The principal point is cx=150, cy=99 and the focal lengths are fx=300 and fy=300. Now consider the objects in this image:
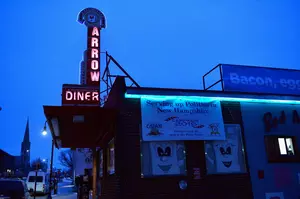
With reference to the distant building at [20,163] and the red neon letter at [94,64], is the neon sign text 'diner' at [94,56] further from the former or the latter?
the distant building at [20,163]

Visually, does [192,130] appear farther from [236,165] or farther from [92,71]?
[92,71]

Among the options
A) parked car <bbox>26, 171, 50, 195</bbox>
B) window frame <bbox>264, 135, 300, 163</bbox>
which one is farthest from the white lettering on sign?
parked car <bbox>26, 171, 50, 195</bbox>

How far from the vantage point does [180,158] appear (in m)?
11.1

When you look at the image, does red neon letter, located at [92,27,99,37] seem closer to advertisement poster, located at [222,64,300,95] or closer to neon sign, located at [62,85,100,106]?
neon sign, located at [62,85,100,106]

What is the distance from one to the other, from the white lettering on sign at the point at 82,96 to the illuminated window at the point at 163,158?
2.81 m

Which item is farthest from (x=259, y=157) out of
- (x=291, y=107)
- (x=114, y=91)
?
(x=114, y=91)

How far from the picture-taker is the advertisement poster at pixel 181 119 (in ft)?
36.0

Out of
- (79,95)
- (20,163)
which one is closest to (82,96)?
(79,95)

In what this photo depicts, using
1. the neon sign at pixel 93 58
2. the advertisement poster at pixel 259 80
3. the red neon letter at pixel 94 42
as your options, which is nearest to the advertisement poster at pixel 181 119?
the advertisement poster at pixel 259 80

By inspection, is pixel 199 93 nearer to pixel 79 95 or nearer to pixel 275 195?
pixel 79 95

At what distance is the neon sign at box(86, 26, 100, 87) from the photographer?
49.7 ft

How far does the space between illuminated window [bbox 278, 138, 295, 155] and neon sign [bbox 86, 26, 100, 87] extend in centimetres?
861

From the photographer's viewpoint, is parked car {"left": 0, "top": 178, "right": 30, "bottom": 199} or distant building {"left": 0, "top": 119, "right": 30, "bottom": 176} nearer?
parked car {"left": 0, "top": 178, "right": 30, "bottom": 199}

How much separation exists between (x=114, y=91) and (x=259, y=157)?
249 inches
